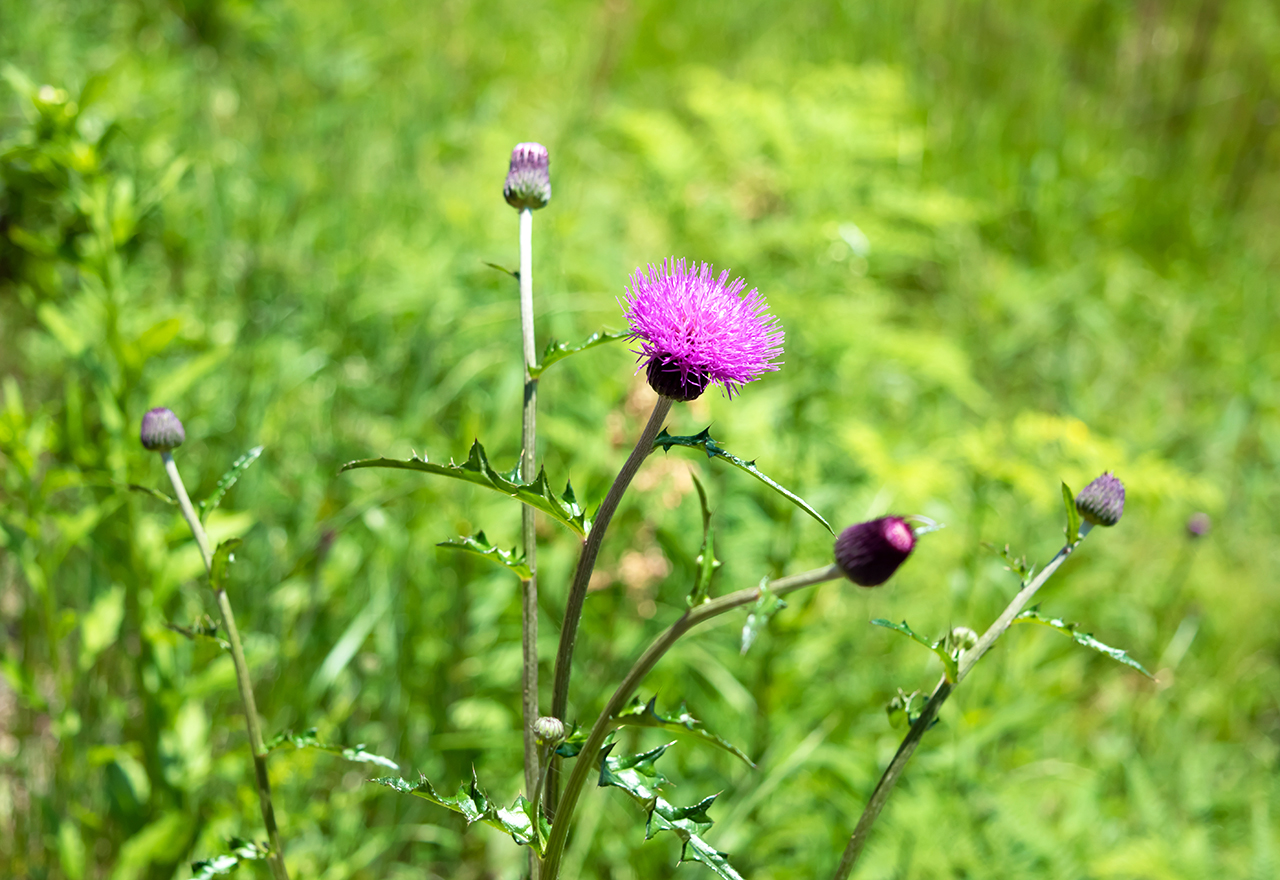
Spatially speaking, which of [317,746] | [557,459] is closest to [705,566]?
[317,746]

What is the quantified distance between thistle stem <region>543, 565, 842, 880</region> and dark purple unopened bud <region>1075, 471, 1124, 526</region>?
1.48 feet

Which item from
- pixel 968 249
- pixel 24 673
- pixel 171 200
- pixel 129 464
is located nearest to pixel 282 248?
pixel 171 200

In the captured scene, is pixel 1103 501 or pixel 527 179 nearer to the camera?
pixel 1103 501

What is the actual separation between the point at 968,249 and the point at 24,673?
4.34 metres

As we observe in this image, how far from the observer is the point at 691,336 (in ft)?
3.51

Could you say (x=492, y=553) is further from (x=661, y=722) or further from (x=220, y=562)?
(x=220, y=562)

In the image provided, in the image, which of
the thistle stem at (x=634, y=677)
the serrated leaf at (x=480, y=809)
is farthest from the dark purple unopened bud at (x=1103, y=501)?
the serrated leaf at (x=480, y=809)

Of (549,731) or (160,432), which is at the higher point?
(160,432)

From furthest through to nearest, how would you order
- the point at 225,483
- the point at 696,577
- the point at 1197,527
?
the point at 1197,527
the point at 225,483
the point at 696,577

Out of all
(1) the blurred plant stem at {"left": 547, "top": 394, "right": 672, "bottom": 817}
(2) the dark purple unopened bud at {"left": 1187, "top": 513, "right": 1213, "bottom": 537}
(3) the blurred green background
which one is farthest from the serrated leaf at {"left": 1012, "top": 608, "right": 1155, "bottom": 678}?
(2) the dark purple unopened bud at {"left": 1187, "top": 513, "right": 1213, "bottom": 537}

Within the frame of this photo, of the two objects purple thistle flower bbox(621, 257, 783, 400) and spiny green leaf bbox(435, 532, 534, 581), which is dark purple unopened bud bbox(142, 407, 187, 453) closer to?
spiny green leaf bbox(435, 532, 534, 581)

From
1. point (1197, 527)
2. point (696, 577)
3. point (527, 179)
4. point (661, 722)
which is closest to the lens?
point (661, 722)

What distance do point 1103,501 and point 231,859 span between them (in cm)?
116

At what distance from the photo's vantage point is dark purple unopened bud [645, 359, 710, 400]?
1051 millimetres
